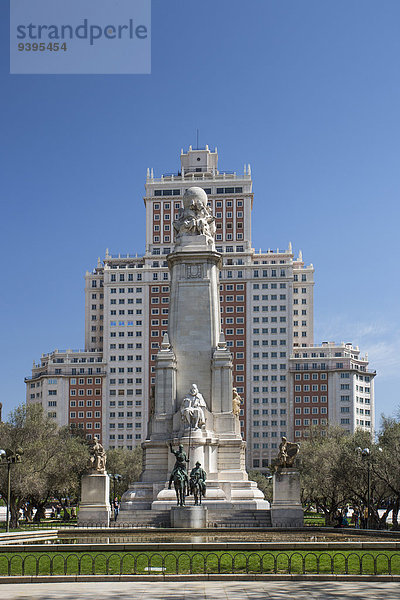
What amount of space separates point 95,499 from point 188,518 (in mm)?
8837

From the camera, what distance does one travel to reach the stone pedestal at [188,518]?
34219mm

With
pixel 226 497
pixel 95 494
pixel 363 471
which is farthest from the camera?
pixel 363 471

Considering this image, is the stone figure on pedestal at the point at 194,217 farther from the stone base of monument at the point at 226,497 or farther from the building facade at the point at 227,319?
the building facade at the point at 227,319

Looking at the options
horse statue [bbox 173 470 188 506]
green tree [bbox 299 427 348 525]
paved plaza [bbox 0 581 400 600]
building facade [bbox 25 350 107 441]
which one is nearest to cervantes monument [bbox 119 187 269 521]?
horse statue [bbox 173 470 188 506]

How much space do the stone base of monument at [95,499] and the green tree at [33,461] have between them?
23.3ft

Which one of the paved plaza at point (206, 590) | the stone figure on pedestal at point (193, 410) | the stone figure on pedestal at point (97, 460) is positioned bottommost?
the paved plaza at point (206, 590)

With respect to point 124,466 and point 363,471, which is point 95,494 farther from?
point 124,466

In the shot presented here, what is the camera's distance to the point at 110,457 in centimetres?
10031

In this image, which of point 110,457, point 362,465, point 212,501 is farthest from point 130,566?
point 110,457

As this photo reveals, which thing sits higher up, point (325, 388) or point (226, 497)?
point (325, 388)

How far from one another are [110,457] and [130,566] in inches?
3174

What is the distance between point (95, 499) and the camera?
41.6 metres

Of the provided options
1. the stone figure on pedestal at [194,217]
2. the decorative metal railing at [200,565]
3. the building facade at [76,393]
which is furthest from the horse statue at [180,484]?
the building facade at [76,393]

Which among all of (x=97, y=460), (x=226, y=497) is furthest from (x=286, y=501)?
(x=97, y=460)
